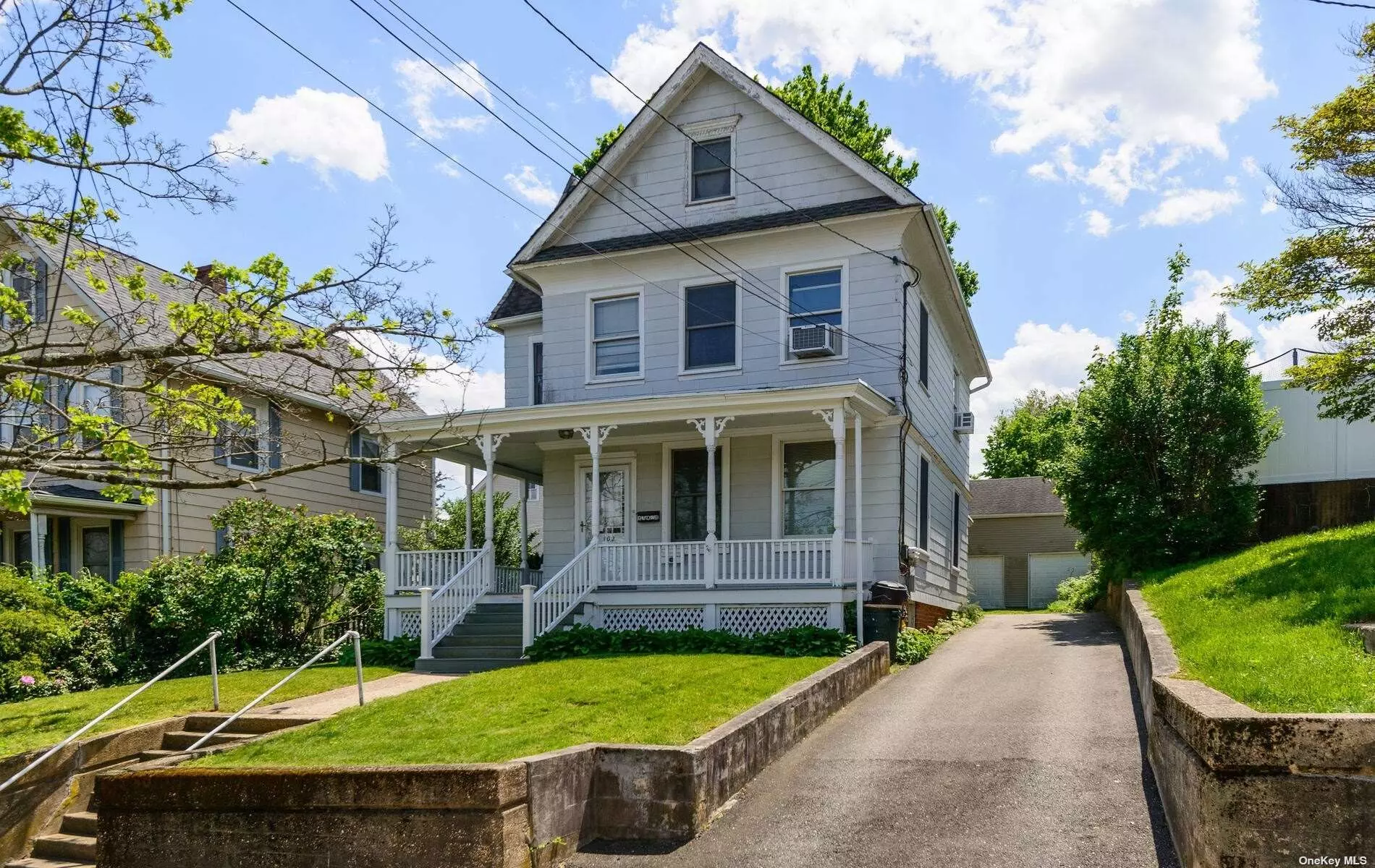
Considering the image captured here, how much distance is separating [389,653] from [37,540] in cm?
671

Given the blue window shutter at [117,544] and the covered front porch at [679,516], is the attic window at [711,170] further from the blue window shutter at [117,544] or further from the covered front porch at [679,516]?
the blue window shutter at [117,544]

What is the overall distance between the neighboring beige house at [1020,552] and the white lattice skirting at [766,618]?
20456 millimetres

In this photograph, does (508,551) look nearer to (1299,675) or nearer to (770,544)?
(770,544)

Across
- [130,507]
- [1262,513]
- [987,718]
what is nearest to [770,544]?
[987,718]

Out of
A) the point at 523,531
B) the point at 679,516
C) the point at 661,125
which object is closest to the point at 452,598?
the point at 523,531

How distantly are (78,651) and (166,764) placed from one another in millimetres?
8282

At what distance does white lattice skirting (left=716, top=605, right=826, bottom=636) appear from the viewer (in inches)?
615

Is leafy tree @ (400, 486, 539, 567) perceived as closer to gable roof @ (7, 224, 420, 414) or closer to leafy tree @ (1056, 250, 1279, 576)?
gable roof @ (7, 224, 420, 414)

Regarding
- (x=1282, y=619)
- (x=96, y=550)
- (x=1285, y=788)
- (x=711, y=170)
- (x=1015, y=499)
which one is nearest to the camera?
(x=1285, y=788)

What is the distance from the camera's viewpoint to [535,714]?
10039 mm

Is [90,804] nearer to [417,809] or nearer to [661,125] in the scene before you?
[417,809]

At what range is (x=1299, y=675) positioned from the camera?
7.28m

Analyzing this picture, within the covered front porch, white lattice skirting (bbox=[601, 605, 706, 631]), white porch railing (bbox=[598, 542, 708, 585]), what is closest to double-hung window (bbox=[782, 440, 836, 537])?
the covered front porch

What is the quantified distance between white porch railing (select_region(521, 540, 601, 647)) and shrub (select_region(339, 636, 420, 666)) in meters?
1.67
